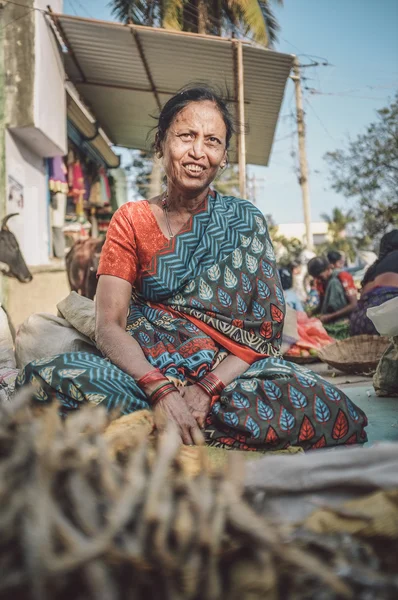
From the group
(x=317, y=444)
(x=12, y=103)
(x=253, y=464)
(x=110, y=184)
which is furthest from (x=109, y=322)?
(x=110, y=184)

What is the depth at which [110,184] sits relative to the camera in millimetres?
13266

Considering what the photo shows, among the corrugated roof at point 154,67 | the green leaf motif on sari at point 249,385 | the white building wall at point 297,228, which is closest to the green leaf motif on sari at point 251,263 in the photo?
the green leaf motif on sari at point 249,385

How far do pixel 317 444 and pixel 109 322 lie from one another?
33.2 inches

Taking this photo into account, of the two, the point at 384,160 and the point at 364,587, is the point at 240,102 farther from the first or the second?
the point at 384,160

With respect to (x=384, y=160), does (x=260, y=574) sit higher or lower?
lower

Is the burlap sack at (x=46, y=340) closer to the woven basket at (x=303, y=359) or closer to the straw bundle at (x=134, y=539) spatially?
the straw bundle at (x=134, y=539)

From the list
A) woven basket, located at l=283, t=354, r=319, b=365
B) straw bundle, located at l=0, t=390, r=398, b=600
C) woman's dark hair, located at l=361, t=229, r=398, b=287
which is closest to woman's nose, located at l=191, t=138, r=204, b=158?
straw bundle, located at l=0, t=390, r=398, b=600

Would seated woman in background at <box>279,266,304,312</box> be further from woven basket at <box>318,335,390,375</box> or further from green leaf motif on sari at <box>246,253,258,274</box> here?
green leaf motif on sari at <box>246,253,258,274</box>

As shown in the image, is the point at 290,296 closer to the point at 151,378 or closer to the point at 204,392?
the point at 204,392

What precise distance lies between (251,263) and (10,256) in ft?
16.9

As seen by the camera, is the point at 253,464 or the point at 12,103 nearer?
the point at 253,464

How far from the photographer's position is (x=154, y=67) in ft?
24.7

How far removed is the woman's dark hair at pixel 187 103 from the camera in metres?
2.21

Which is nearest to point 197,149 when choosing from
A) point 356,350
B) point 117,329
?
point 117,329
